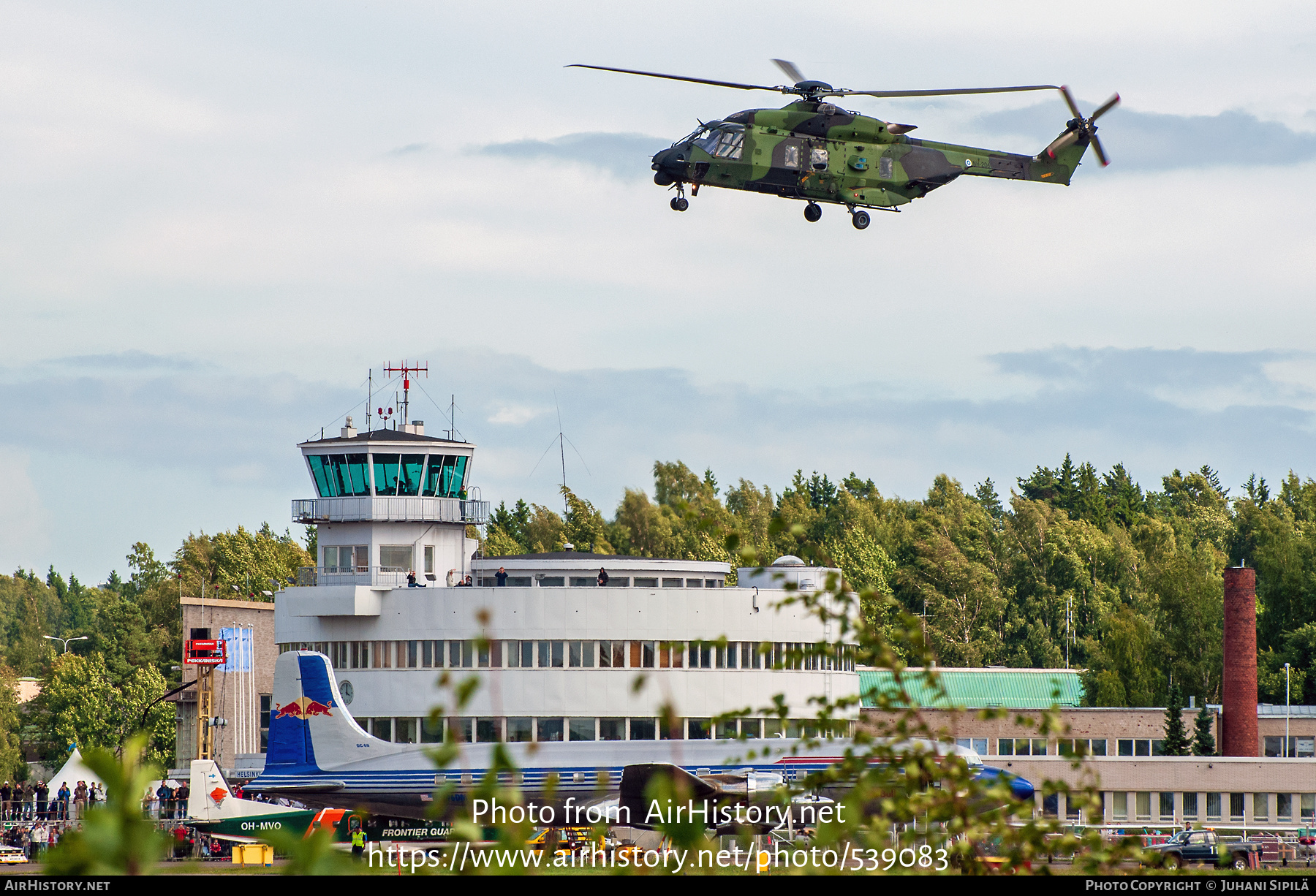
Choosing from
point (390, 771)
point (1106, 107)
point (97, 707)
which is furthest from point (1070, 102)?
point (97, 707)

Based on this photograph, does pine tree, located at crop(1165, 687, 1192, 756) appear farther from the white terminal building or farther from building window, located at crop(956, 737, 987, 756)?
the white terminal building

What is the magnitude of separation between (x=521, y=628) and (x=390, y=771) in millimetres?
19257

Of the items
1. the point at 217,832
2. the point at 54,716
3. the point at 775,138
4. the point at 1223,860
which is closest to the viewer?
the point at 1223,860

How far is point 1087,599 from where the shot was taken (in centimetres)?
15188

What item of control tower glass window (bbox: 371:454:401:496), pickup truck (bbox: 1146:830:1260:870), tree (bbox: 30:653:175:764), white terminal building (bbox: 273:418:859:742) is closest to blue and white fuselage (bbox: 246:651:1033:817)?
pickup truck (bbox: 1146:830:1260:870)

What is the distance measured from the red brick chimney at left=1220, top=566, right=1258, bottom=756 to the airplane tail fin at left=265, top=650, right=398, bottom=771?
52.3 metres

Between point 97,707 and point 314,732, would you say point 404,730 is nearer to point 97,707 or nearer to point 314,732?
point 314,732

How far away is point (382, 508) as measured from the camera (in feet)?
291

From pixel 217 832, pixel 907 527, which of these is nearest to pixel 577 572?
pixel 217 832

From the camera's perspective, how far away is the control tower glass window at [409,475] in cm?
8925

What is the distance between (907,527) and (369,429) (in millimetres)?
92303

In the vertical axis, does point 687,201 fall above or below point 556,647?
above

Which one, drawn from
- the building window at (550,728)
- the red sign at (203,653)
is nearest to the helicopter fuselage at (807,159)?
the building window at (550,728)
